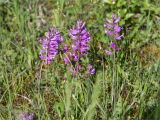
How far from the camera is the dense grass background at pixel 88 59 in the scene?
7.40 ft

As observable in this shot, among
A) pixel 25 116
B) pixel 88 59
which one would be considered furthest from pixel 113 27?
pixel 25 116

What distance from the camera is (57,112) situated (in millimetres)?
2371

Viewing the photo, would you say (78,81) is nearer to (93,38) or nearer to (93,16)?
(93,38)

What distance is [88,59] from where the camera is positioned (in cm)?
270

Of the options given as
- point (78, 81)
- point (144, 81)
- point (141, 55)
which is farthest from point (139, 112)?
point (141, 55)

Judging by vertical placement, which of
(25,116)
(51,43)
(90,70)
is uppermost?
(51,43)

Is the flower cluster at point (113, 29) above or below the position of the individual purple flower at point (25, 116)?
above

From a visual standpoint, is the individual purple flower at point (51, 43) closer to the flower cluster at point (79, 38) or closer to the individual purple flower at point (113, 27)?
the flower cluster at point (79, 38)

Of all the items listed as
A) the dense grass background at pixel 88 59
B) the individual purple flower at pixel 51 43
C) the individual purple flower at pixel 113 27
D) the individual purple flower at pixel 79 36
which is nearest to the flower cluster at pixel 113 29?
the individual purple flower at pixel 113 27

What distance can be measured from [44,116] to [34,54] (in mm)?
882

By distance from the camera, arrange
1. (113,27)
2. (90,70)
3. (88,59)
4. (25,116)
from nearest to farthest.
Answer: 1. (25,116)
2. (113,27)
3. (90,70)
4. (88,59)

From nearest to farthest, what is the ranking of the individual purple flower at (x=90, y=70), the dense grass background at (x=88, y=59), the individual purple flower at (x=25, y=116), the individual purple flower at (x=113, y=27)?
the individual purple flower at (x=25, y=116), the dense grass background at (x=88, y=59), the individual purple flower at (x=113, y=27), the individual purple flower at (x=90, y=70)

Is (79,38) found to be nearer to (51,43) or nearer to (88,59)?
(51,43)

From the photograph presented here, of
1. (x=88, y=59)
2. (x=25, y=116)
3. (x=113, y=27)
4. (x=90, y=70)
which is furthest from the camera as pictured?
(x=88, y=59)
